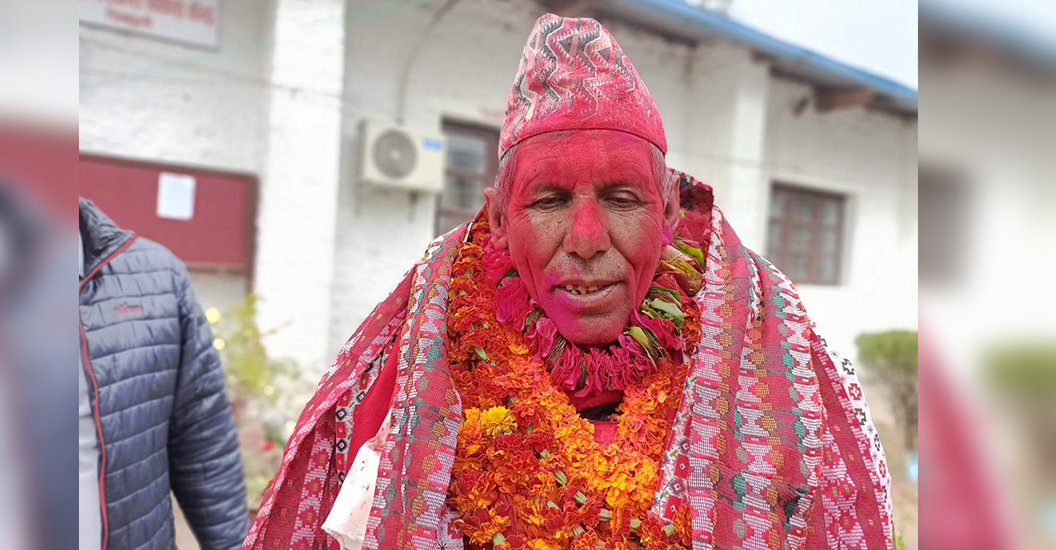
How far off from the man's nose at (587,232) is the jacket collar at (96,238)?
1310 mm

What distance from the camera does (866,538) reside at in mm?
1292

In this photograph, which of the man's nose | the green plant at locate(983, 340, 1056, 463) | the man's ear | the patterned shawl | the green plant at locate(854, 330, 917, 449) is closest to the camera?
the green plant at locate(983, 340, 1056, 463)

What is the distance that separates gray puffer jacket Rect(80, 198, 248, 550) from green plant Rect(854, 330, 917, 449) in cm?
529

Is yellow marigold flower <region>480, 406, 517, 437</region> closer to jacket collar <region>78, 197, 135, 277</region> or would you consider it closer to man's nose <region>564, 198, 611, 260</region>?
man's nose <region>564, 198, 611, 260</region>

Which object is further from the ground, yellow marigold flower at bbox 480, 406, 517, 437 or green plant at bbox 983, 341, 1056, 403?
green plant at bbox 983, 341, 1056, 403

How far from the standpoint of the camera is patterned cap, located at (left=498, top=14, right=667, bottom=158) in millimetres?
1404

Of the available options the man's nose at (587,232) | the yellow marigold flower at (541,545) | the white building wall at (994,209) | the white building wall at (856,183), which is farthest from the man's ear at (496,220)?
the white building wall at (856,183)

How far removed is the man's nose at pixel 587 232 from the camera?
137 cm

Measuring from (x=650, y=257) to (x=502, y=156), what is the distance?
0.41 m

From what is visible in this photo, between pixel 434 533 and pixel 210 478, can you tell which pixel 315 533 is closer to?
pixel 434 533

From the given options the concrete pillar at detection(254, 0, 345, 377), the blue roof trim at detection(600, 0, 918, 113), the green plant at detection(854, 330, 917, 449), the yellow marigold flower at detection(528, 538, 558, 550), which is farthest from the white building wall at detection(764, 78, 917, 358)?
the yellow marigold flower at detection(528, 538, 558, 550)

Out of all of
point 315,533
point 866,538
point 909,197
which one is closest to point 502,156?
point 315,533

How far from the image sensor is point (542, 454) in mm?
1397

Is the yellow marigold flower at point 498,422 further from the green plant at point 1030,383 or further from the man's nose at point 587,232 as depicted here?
the green plant at point 1030,383
